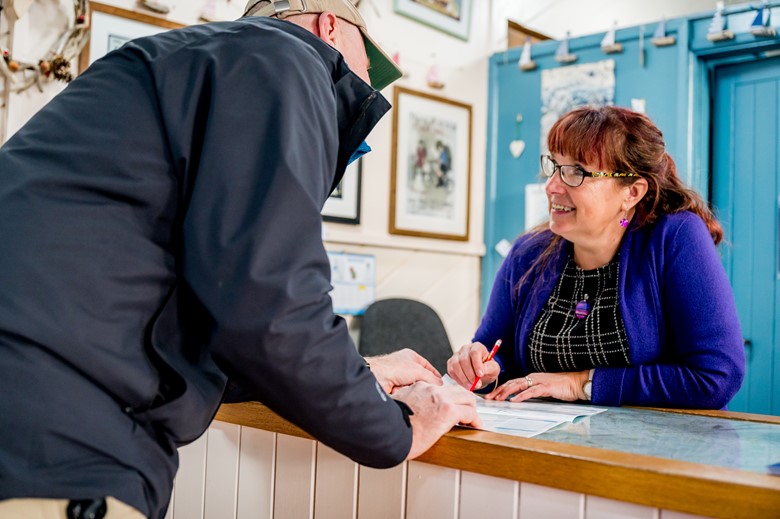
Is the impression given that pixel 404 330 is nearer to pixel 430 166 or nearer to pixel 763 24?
pixel 430 166

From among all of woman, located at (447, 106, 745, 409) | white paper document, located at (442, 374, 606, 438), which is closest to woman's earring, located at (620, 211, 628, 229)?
woman, located at (447, 106, 745, 409)

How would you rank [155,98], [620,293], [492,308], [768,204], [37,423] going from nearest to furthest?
[37,423] < [155,98] < [620,293] < [492,308] < [768,204]

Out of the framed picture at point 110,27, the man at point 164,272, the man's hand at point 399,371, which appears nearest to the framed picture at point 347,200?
the framed picture at point 110,27

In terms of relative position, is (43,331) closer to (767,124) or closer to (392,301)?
(392,301)

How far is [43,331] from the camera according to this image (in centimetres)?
93

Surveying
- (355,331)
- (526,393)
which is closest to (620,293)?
(526,393)

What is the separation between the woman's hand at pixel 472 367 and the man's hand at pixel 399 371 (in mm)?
378

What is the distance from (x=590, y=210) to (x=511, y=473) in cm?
117

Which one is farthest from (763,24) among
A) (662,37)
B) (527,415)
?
(527,415)

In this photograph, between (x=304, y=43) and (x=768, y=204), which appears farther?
(x=768, y=204)

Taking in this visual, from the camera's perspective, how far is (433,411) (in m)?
1.23

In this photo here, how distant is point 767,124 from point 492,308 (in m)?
2.02

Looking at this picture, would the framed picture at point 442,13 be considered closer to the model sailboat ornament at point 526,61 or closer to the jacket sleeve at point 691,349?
the model sailboat ornament at point 526,61

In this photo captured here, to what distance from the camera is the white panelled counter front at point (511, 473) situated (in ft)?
3.32
